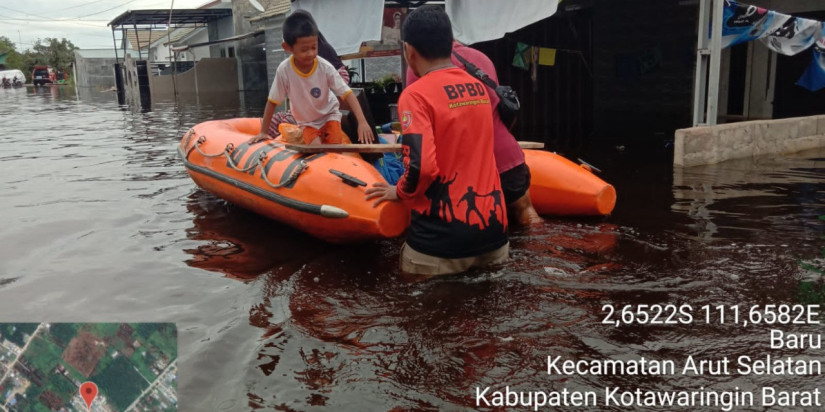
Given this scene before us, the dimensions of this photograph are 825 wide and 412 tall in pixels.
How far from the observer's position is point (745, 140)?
8703mm

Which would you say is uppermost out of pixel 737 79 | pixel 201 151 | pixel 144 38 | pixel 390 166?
pixel 144 38

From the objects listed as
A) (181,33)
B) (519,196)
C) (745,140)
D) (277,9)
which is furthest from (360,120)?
(181,33)

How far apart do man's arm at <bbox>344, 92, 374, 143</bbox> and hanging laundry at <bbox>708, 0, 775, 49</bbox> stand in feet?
16.5

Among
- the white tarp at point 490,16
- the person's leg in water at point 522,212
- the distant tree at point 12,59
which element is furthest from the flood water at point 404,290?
the distant tree at point 12,59

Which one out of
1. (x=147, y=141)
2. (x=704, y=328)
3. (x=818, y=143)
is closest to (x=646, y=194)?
(x=704, y=328)

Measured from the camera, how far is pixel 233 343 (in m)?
3.51

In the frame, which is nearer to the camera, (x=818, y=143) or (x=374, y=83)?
(x=818, y=143)

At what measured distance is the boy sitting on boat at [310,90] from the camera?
5172 millimetres

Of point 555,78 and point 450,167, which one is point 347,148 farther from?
point 555,78

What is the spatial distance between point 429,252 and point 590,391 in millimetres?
1425

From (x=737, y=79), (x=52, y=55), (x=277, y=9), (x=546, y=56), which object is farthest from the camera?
(x=52, y=55)

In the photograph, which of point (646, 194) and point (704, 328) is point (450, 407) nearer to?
point (704, 328)

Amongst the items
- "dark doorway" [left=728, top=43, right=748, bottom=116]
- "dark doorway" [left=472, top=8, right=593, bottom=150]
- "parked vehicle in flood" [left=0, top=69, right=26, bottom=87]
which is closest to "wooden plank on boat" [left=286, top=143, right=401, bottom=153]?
"dark doorway" [left=472, top=8, right=593, bottom=150]

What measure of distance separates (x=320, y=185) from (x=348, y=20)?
5.24 m
